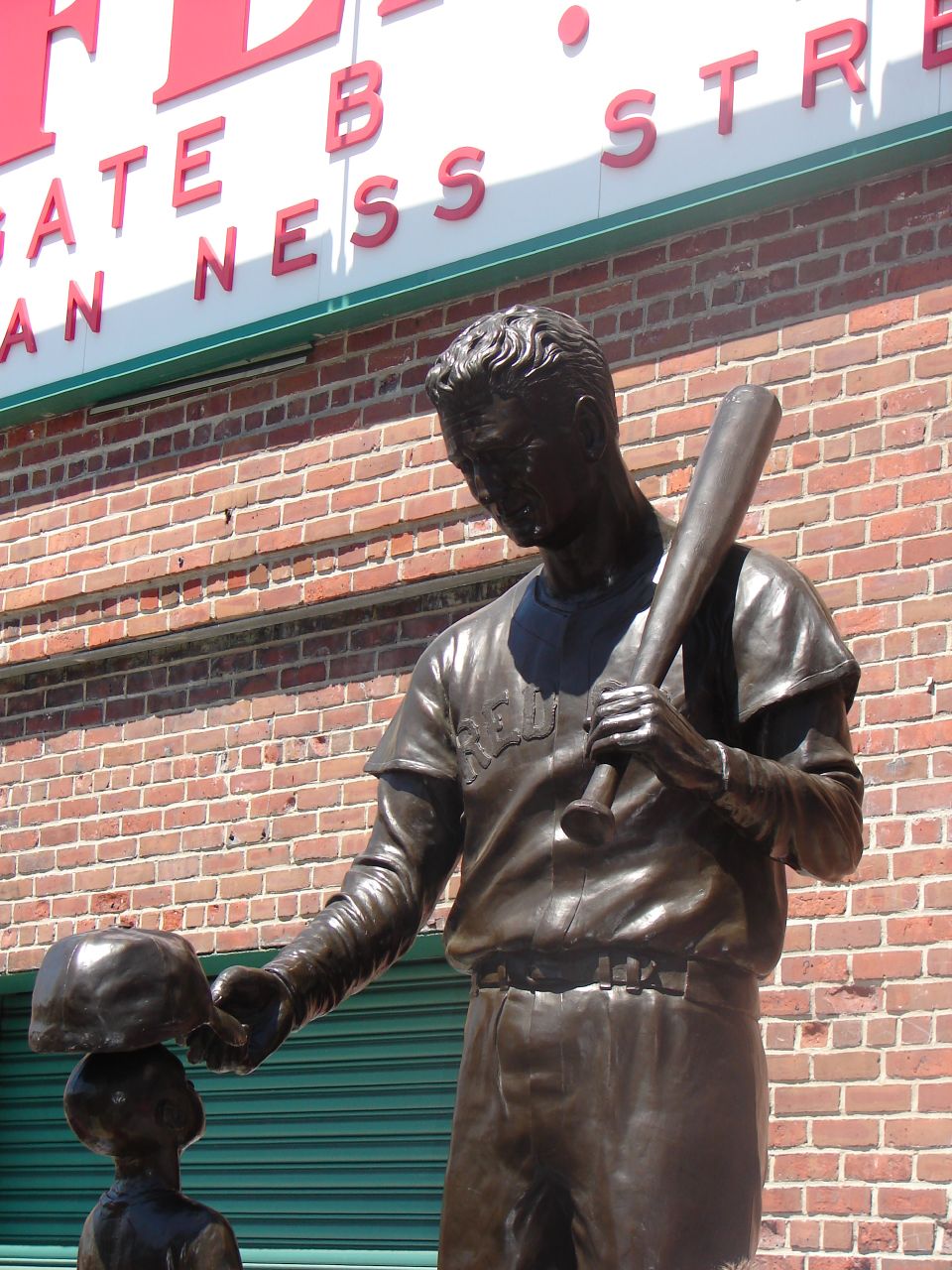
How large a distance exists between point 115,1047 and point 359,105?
18.3 feet

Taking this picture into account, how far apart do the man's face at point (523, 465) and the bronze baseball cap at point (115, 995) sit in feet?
2.73

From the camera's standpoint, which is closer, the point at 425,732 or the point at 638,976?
the point at 638,976

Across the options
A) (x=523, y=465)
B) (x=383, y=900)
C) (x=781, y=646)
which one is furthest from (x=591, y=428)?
(x=383, y=900)

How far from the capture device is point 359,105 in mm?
7859

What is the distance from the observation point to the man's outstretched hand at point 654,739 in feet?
9.34

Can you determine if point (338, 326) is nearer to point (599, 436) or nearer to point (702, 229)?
point (702, 229)

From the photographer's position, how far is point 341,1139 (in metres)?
7.26

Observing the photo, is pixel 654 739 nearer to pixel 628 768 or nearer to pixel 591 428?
pixel 628 768

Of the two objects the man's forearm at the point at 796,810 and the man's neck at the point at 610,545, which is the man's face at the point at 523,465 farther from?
the man's forearm at the point at 796,810

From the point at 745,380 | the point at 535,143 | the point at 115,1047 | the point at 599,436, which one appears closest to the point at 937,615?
the point at 745,380

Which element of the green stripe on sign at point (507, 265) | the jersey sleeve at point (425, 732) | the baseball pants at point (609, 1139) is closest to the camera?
the baseball pants at point (609, 1139)

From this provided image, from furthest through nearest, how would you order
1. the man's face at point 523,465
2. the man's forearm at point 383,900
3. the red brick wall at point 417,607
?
1. the red brick wall at point 417,607
2. the man's forearm at point 383,900
3. the man's face at point 523,465

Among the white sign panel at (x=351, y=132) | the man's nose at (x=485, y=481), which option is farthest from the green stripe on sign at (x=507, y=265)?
the man's nose at (x=485, y=481)

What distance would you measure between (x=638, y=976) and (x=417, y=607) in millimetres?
4349
